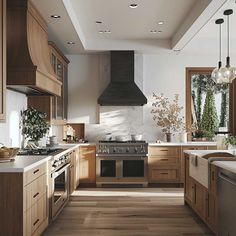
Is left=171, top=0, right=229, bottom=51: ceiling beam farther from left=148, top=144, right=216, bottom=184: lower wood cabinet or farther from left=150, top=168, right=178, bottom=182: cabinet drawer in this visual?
→ left=150, top=168, right=178, bottom=182: cabinet drawer

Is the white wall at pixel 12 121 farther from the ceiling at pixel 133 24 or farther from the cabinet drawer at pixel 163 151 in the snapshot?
the cabinet drawer at pixel 163 151

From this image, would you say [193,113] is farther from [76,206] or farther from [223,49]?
[76,206]

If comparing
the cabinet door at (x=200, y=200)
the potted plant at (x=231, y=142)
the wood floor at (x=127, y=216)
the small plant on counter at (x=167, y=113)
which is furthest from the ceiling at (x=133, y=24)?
the wood floor at (x=127, y=216)

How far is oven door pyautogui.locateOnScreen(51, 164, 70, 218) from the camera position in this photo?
4453 millimetres

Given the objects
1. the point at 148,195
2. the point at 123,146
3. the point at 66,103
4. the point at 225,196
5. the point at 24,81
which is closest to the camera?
the point at 225,196

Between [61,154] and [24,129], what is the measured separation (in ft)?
2.82

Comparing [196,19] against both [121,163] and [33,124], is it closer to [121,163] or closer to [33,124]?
[33,124]

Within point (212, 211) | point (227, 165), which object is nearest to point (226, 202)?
point (227, 165)

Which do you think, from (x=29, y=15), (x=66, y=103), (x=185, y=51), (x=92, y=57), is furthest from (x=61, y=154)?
(x=185, y=51)

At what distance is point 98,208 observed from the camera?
5.35 m

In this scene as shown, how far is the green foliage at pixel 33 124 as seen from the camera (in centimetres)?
543

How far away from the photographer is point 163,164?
7.10m

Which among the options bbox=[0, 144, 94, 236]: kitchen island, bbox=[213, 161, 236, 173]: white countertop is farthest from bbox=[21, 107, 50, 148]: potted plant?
bbox=[213, 161, 236, 173]: white countertop

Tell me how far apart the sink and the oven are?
2.06 m
